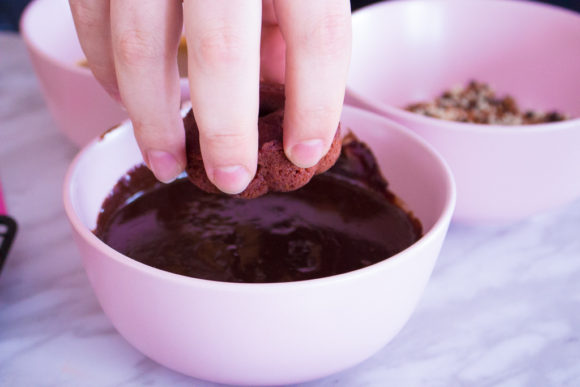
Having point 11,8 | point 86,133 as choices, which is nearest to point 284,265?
point 86,133

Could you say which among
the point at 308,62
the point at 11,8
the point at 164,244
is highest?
the point at 308,62

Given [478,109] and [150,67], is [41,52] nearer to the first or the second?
[150,67]

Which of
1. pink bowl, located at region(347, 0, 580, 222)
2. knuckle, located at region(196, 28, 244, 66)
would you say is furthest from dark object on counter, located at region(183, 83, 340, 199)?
pink bowl, located at region(347, 0, 580, 222)

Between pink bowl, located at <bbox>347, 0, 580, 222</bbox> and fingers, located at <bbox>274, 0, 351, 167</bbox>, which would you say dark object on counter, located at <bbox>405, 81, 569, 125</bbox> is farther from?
fingers, located at <bbox>274, 0, 351, 167</bbox>

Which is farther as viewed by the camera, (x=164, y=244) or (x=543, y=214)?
(x=543, y=214)

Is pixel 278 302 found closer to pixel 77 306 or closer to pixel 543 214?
pixel 77 306

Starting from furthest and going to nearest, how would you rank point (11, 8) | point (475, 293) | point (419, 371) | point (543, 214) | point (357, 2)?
point (11, 8) < point (357, 2) < point (543, 214) < point (475, 293) < point (419, 371)
